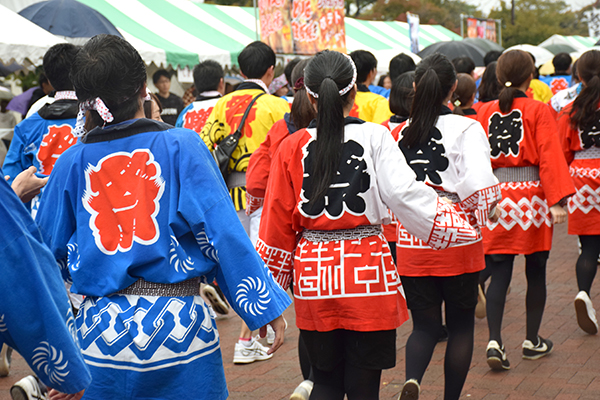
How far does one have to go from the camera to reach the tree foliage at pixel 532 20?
152ft

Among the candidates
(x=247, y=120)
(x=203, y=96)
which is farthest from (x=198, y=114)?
(x=247, y=120)

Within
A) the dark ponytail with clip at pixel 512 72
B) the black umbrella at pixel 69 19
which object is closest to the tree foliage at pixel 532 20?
the black umbrella at pixel 69 19

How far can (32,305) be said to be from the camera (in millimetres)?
1404

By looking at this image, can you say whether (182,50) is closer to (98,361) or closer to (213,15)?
(213,15)

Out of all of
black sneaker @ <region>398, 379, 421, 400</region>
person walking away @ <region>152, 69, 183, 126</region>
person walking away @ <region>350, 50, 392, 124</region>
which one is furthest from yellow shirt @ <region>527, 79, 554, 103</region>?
black sneaker @ <region>398, 379, 421, 400</region>

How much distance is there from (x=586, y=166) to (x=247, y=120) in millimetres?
2591

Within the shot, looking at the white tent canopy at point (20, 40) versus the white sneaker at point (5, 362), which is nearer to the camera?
the white sneaker at point (5, 362)

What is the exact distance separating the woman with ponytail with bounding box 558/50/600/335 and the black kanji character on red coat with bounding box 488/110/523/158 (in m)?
0.90

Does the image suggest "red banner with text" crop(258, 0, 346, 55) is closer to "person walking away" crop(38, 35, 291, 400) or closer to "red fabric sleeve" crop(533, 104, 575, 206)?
"red fabric sleeve" crop(533, 104, 575, 206)

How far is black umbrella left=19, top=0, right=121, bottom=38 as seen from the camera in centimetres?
Result: 759

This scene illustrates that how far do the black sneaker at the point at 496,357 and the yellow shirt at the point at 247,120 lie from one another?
1.93 m

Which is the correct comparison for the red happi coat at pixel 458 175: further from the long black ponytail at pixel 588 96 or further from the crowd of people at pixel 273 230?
the long black ponytail at pixel 588 96

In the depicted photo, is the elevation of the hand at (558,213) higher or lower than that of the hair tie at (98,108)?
lower

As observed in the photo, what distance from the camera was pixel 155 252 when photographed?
2025 mm
